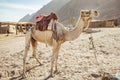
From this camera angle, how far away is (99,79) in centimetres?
884

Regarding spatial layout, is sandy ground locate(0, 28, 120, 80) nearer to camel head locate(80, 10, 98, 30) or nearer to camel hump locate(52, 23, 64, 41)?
camel hump locate(52, 23, 64, 41)

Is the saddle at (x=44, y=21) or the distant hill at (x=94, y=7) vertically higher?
the distant hill at (x=94, y=7)

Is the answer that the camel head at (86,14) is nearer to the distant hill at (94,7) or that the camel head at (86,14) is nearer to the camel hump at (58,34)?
the camel hump at (58,34)

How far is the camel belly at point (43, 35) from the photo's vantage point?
981cm

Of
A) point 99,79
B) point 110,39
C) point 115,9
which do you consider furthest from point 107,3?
point 99,79

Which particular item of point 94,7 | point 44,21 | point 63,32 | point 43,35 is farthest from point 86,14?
point 94,7

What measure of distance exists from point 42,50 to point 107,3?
120877 millimetres

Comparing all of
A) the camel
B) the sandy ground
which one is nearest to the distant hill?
the sandy ground

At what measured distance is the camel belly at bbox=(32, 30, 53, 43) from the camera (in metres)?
9.81

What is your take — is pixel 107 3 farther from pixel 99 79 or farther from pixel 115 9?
pixel 99 79

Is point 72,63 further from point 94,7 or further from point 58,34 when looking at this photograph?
point 94,7

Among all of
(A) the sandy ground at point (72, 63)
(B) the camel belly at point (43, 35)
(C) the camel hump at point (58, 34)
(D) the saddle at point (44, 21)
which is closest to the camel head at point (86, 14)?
(C) the camel hump at point (58, 34)

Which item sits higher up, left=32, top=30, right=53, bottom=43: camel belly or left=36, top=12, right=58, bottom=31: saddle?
left=36, top=12, right=58, bottom=31: saddle

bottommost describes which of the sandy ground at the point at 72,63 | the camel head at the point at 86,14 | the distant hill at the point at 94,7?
the sandy ground at the point at 72,63
